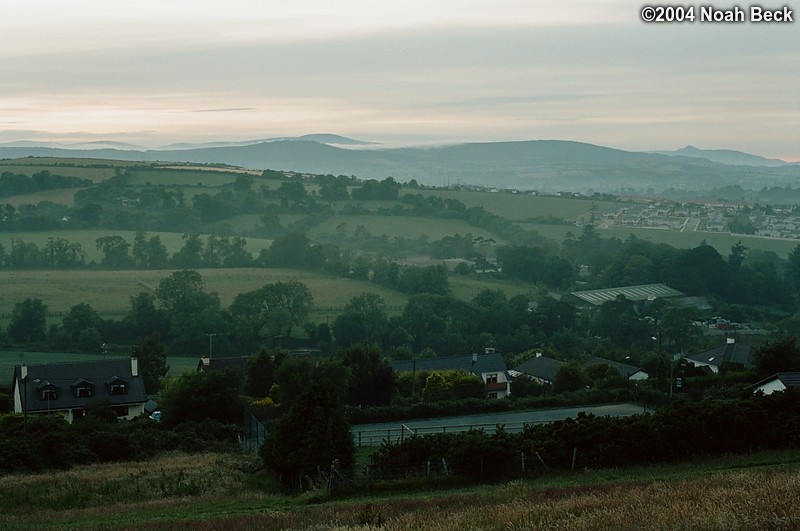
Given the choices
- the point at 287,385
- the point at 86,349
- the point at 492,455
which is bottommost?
the point at 86,349

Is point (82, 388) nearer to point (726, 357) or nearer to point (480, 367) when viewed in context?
point (480, 367)

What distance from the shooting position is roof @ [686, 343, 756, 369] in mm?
40428

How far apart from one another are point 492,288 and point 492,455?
2177 inches

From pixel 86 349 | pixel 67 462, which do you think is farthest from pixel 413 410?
pixel 86 349

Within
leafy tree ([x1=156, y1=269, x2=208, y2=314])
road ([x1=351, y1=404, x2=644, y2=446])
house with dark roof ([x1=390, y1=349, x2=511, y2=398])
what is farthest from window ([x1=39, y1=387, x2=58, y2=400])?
leafy tree ([x1=156, y1=269, x2=208, y2=314])

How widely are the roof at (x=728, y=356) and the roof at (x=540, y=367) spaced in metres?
6.35

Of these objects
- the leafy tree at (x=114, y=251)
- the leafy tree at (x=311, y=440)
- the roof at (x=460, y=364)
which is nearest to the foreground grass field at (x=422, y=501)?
the leafy tree at (x=311, y=440)

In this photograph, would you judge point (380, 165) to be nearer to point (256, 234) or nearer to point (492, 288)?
point (256, 234)

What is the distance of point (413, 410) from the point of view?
2927cm

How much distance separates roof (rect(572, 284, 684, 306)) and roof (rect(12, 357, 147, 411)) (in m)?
40.5

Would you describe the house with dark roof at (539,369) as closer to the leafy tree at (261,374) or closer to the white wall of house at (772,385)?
the leafy tree at (261,374)

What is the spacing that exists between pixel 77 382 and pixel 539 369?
19.9 meters

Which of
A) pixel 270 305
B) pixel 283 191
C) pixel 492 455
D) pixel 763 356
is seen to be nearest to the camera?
pixel 492 455

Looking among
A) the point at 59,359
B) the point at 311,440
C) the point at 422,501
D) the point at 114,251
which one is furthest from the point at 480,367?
the point at 114,251
